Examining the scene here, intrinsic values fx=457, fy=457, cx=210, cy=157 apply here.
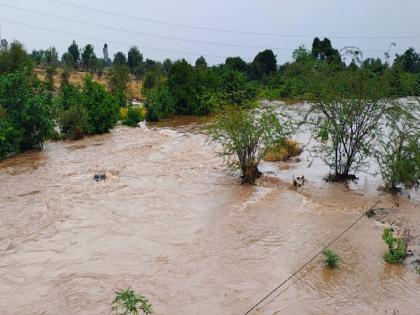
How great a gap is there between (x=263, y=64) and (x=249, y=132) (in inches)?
1851

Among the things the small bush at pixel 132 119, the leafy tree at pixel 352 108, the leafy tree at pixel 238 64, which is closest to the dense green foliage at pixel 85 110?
the small bush at pixel 132 119

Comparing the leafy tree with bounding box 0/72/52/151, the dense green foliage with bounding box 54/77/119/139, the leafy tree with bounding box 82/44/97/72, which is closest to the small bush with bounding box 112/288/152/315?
the leafy tree with bounding box 0/72/52/151

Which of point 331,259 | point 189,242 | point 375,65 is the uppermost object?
point 375,65

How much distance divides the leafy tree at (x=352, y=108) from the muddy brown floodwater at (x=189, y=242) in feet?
4.44

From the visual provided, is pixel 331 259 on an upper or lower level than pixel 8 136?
lower

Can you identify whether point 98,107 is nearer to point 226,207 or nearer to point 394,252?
point 226,207

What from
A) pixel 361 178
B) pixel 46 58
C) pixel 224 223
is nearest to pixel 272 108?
pixel 361 178

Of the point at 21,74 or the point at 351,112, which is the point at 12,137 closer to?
the point at 21,74

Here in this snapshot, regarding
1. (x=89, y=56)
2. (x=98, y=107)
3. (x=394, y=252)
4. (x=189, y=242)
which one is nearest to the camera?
(x=394, y=252)

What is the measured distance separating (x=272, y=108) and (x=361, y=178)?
11.9 feet

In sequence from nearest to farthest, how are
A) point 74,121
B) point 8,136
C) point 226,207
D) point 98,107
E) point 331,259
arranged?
point 331,259, point 226,207, point 8,136, point 74,121, point 98,107

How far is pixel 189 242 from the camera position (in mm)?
9406

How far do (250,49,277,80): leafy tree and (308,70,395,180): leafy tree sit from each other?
45083mm

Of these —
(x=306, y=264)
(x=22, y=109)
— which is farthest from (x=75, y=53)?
(x=306, y=264)
